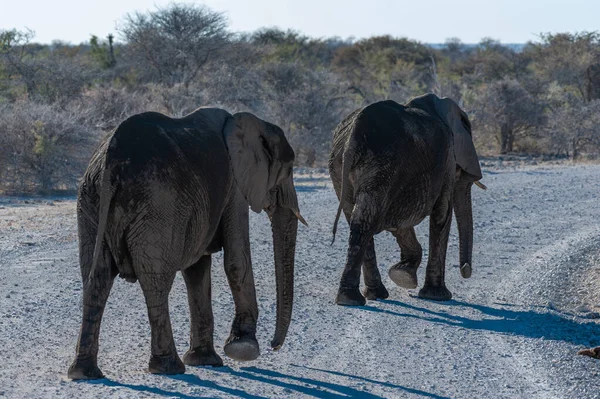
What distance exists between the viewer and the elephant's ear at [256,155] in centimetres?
681

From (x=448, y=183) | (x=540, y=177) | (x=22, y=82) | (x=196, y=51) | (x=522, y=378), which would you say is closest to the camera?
(x=522, y=378)

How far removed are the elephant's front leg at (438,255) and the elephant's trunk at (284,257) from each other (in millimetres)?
2614

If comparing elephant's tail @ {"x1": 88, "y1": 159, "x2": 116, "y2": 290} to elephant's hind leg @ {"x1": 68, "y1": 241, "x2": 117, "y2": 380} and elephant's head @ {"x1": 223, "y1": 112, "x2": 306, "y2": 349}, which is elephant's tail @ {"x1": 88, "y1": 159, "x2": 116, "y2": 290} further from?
elephant's head @ {"x1": 223, "y1": 112, "x2": 306, "y2": 349}

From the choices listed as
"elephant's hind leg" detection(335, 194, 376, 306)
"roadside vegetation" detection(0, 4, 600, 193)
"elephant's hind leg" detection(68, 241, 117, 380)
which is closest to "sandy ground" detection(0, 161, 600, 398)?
"elephant's hind leg" detection(68, 241, 117, 380)

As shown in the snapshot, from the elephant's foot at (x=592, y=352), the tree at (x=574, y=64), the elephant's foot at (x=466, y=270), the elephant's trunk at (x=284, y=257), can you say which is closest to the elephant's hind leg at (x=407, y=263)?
the elephant's foot at (x=466, y=270)

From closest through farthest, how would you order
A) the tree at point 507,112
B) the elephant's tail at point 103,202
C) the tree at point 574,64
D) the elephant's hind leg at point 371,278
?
the elephant's tail at point 103,202 → the elephant's hind leg at point 371,278 → the tree at point 507,112 → the tree at point 574,64

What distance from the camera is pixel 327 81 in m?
27.3

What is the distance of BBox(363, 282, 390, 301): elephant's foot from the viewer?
9.36m

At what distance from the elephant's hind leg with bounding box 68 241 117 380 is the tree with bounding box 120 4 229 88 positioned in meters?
26.0

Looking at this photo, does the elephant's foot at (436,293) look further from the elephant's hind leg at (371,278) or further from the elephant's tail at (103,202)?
the elephant's tail at (103,202)

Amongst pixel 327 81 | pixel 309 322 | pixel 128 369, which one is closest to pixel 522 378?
pixel 309 322

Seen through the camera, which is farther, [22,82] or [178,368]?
[22,82]

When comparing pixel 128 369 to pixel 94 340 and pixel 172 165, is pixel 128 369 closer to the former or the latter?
pixel 94 340

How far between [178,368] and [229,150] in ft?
4.70
